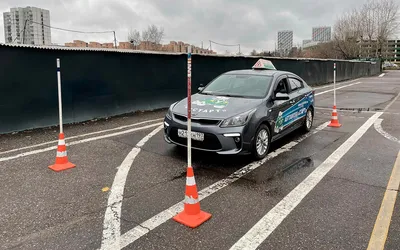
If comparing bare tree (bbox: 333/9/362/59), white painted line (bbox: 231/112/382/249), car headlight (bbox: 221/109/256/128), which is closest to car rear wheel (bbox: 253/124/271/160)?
car headlight (bbox: 221/109/256/128)

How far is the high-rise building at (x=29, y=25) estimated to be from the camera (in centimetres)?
3078

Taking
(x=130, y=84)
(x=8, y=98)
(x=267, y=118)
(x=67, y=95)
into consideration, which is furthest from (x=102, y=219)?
(x=130, y=84)

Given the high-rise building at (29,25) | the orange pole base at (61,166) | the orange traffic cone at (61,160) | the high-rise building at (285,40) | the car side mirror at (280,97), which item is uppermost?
the high-rise building at (285,40)

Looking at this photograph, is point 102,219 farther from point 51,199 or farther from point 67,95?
point 67,95

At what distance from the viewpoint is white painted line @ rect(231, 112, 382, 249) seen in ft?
10.5

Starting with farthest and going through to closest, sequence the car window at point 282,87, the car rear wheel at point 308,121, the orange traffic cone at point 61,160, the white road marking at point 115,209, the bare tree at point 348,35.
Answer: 1. the bare tree at point 348,35
2. the car rear wheel at point 308,121
3. the car window at point 282,87
4. the orange traffic cone at point 61,160
5. the white road marking at point 115,209

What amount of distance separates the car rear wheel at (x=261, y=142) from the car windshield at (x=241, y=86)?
0.73 meters

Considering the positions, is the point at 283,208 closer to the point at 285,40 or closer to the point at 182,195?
the point at 182,195

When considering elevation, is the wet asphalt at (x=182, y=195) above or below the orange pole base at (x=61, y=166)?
below

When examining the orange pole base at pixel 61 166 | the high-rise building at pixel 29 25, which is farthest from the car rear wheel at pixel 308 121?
the high-rise building at pixel 29 25

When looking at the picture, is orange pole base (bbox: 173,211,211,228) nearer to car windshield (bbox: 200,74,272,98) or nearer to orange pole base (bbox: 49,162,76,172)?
orange pole base (bbox: 49,162,76,172)

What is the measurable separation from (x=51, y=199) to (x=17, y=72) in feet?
15.0

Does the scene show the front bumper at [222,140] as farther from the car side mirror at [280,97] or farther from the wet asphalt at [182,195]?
the car side mirror at [280,97]

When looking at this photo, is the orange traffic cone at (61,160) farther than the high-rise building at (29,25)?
No
